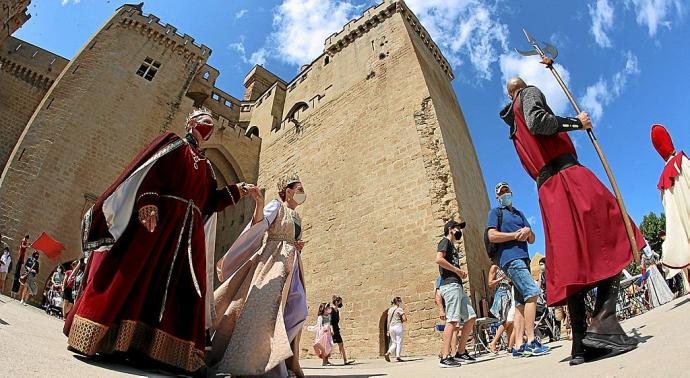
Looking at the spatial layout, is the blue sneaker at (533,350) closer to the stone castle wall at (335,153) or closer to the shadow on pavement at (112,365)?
the shadow on pavement at (112,365)

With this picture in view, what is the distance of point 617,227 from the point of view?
8.42 ft

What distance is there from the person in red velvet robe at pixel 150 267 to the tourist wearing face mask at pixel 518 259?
256 centimetres

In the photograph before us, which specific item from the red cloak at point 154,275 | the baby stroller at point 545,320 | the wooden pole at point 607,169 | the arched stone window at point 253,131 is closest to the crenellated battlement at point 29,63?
the arched stone window at point 253,131

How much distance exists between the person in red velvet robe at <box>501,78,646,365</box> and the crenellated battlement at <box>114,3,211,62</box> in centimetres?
1821

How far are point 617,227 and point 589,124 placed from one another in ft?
2.51

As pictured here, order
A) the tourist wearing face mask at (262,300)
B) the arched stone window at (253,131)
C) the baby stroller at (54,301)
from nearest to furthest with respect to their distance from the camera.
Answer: the tourist wearing face mask at (262,300)
the baby stroller at (54,301)
the arched stone window at (253,131)

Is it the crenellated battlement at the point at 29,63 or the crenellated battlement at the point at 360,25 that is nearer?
the crenellated battlement at the point at 360,25

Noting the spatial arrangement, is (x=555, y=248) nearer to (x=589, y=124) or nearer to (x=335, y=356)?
(x=589, y=124)

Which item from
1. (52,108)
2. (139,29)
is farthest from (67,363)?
(139,29)

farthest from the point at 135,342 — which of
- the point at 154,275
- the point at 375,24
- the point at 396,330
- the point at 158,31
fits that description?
the point at 158,31

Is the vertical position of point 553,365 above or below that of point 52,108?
below

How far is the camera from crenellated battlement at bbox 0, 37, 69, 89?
19.8 meters

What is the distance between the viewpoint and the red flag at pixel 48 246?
40.0 feet

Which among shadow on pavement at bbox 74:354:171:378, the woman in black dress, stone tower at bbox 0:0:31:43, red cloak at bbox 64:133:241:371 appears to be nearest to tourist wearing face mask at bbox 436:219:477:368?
red cloak at bbox 64:133:241:371
